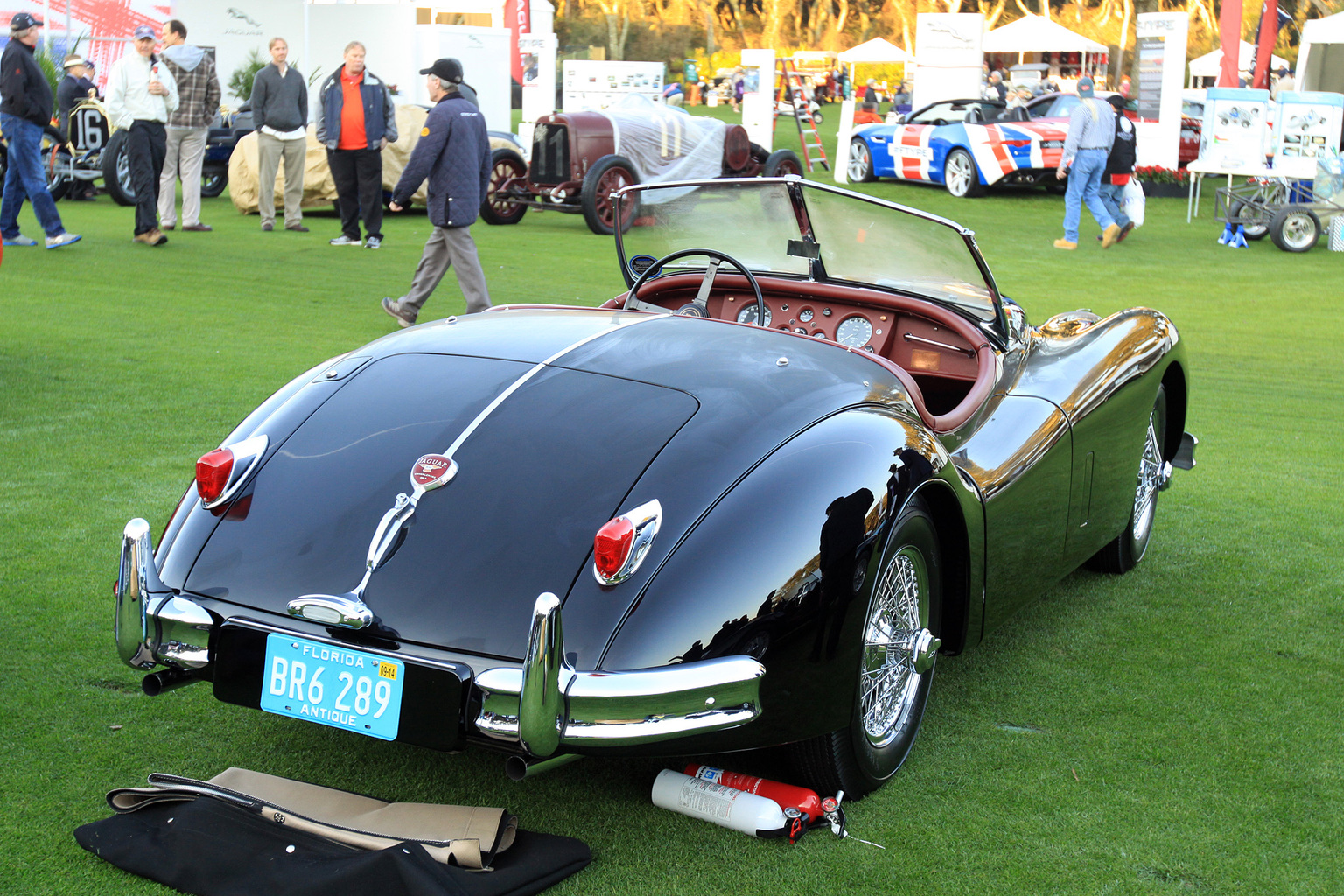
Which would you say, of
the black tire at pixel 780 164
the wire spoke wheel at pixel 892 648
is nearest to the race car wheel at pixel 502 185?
the black tire at pixel 780 164

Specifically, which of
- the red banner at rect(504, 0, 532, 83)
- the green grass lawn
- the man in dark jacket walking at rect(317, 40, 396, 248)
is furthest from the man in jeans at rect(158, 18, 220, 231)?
the red banner at rect(504, 0, 532, 83)

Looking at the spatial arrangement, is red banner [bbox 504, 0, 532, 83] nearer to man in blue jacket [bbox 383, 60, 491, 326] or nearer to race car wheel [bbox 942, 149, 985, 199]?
race car wheel [bbox 942, 149, 985, 199]

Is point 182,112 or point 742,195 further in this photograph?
point 182,112

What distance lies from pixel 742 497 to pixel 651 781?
30.8 inches

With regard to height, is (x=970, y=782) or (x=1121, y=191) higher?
(x=1121, y=191)

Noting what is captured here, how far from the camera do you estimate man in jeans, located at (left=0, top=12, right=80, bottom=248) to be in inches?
409

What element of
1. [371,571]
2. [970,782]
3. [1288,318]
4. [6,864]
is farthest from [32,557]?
[1288,318]

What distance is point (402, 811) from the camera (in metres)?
2.62

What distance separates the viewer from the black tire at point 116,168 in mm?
14289

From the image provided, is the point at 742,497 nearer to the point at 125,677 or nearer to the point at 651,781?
the point at 651,781

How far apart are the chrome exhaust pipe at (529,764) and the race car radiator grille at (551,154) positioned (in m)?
13.2

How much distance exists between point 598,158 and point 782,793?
13.1 meters

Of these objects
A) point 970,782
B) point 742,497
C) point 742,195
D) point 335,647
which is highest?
point 742,195

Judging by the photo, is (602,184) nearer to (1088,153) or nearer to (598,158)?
(598,158)
